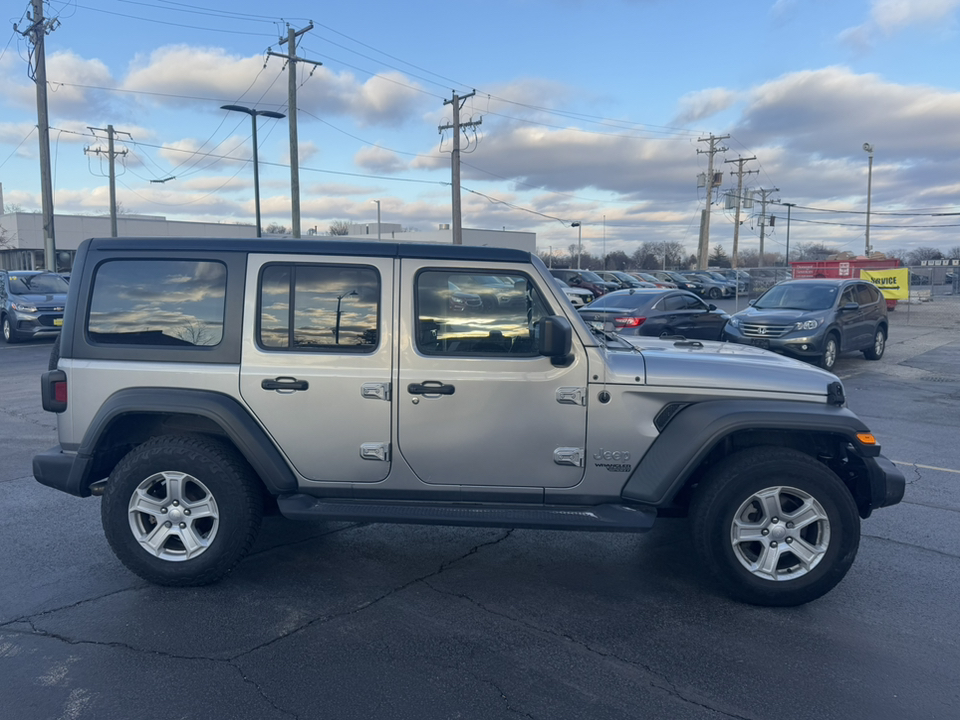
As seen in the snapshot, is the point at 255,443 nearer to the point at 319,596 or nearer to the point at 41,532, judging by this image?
the point at 319,596

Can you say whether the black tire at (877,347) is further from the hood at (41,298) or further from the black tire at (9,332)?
the black tire at (9,332)

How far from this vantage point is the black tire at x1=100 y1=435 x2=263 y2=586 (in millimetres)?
4207

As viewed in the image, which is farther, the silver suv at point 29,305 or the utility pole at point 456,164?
the utility pole at point 456,164

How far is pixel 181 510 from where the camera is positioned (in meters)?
4.28

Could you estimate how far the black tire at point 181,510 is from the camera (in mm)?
4207

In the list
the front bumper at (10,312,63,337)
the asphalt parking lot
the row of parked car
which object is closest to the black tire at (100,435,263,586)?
the asphalt parking lot

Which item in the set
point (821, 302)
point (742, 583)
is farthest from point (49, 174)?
point (742, 583)

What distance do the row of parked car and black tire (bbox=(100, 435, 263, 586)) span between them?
346 inches

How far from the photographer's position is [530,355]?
4.22 m

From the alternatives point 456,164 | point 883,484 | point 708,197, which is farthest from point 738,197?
point 883,484

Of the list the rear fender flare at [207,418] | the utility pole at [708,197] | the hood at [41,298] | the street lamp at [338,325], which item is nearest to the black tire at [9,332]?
the hood at [41,298]

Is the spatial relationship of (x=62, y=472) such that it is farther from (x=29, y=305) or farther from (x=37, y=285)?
(x=37, y=285)

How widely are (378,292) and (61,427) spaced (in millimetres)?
2060

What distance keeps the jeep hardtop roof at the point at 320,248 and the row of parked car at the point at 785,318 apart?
26.8ft
